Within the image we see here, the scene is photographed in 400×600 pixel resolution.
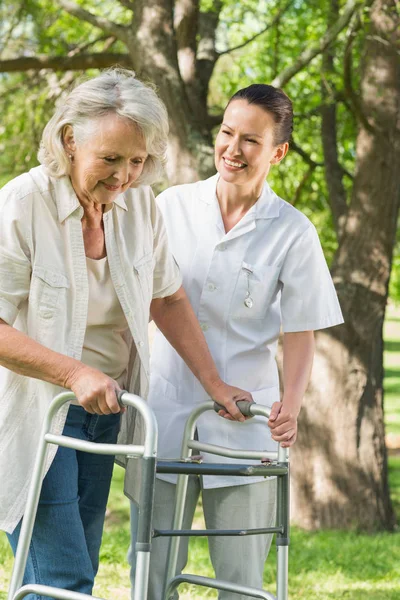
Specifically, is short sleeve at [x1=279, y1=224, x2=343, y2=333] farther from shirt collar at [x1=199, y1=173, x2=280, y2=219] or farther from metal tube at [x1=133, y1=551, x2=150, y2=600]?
metal tube at [x1=133, y1=551, x2=150, y2=600]

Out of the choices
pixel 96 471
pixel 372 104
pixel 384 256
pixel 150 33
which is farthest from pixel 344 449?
pixel 96 471

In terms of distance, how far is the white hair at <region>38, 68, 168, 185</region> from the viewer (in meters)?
2.53

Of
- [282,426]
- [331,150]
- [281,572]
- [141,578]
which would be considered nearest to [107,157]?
[282,426]

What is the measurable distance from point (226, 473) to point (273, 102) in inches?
47.9

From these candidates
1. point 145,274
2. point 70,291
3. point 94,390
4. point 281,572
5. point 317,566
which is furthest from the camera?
point 317,566

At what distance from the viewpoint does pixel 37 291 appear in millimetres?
2531

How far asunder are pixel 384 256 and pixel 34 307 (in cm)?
430

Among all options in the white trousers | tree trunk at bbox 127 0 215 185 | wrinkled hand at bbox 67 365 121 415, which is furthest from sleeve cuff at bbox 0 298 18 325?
tree trunk at bbox 127 0 215 185

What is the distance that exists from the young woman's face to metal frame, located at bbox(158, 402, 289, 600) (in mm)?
733

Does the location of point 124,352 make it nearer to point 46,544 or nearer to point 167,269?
point 167,269

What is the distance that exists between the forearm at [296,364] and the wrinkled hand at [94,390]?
29.9 inches

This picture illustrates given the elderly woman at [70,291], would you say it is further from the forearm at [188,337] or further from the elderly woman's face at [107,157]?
the forearm at [188,337]

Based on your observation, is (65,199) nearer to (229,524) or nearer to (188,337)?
(188,337)

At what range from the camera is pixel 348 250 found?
6523 millimetres
